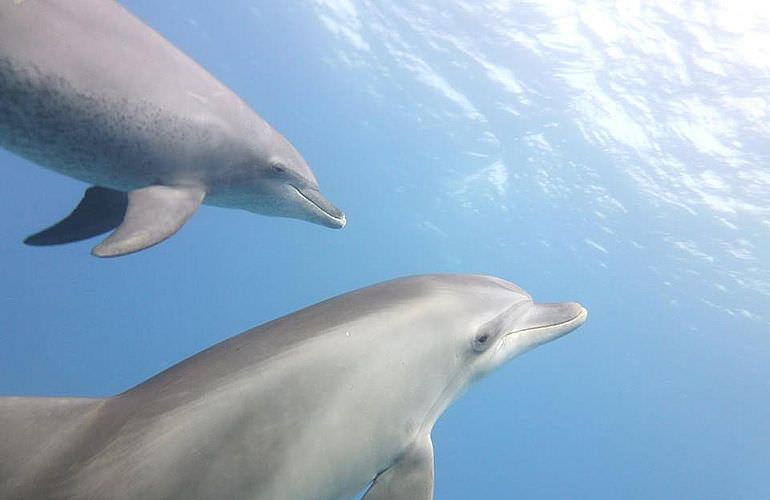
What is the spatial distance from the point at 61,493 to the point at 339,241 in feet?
164

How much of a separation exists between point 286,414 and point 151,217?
2.64m

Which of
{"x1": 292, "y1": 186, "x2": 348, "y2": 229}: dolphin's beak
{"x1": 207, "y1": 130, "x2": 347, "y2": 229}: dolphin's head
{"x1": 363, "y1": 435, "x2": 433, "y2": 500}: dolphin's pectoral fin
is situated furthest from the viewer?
{"x1": 292, "y1": 186, "x2": 348, "y2": 229}: dolphin's beak

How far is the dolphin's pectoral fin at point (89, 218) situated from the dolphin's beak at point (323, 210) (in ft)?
5.03

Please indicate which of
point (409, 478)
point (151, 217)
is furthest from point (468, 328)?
point (151, 217)

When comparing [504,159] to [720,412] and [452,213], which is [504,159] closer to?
[452,213]

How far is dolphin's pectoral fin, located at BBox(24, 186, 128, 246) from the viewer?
560 cm

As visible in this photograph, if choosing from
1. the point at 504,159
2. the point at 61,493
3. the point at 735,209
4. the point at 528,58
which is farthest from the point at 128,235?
the point at 504,159

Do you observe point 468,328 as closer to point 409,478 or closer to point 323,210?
point 409,478

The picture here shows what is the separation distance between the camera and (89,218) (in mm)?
5688

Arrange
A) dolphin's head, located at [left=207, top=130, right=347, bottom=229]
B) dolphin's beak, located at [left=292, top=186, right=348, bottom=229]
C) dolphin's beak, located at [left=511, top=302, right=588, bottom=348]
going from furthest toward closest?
dolphin's beak, located at [left=292, top=186, right=348, bottom=229] → dolphin's head, located at [left=207, top=130, right=347, bottom=229] → dolphin's beak, located at [left=511, top=302, right=588, bottom=348]

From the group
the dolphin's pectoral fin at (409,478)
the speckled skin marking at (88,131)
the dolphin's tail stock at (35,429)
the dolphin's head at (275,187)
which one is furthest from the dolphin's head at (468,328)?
the speckled skin marking at (88,131)

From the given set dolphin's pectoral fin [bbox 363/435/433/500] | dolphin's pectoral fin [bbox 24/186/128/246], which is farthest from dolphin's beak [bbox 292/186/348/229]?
dolphin's pectoral fin [bbox 363/435/433/500]

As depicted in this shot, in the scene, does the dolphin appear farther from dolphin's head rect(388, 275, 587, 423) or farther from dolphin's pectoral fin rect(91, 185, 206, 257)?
dolphin's head rect(388, 275, 587, 423)

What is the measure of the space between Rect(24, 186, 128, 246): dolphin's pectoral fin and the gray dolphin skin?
2943mm
